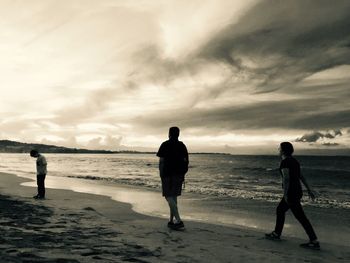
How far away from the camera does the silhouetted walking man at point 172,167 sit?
28.1 feet

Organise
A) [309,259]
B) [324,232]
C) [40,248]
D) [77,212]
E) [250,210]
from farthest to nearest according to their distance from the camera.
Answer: [250,210]
[77,212]
[324,232]
[309,259]
[40,248]

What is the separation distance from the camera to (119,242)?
6871mm

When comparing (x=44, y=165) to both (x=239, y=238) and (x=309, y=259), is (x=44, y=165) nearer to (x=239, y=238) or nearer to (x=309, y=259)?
(x=239, y=238)

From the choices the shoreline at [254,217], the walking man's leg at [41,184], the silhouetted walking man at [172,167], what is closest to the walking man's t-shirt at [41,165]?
the walking man's leg at [41,184]

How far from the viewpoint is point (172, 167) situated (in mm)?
8617

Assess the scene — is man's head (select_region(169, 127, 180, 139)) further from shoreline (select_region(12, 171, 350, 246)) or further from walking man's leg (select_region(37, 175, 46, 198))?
walking man's leg (select_region(37, 175, 46, 198))

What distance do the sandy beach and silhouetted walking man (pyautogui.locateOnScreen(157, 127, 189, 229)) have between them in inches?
26.3

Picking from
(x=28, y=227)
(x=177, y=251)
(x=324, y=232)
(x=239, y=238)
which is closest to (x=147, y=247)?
(x=177, y=251)

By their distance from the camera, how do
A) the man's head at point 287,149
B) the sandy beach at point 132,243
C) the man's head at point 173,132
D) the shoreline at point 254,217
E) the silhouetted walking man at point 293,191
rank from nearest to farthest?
the sandy beach at point 132,243, the silhouetted walking man at point 293,191, the man's head at point 287,149, the man's head at point 173,132, the shoreline at point 254,217

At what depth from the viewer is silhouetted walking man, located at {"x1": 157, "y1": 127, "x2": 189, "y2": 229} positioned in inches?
338

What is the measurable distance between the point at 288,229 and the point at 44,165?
360 inches

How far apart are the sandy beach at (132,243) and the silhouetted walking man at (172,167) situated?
67cm

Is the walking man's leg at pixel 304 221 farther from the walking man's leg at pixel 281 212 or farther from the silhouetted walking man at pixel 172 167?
the silhouetted walking man at pixel 172 167

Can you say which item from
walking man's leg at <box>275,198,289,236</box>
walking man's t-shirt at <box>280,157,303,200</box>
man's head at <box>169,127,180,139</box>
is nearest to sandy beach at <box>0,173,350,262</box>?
walking man's leg at <box>275,198,289,236</box>
